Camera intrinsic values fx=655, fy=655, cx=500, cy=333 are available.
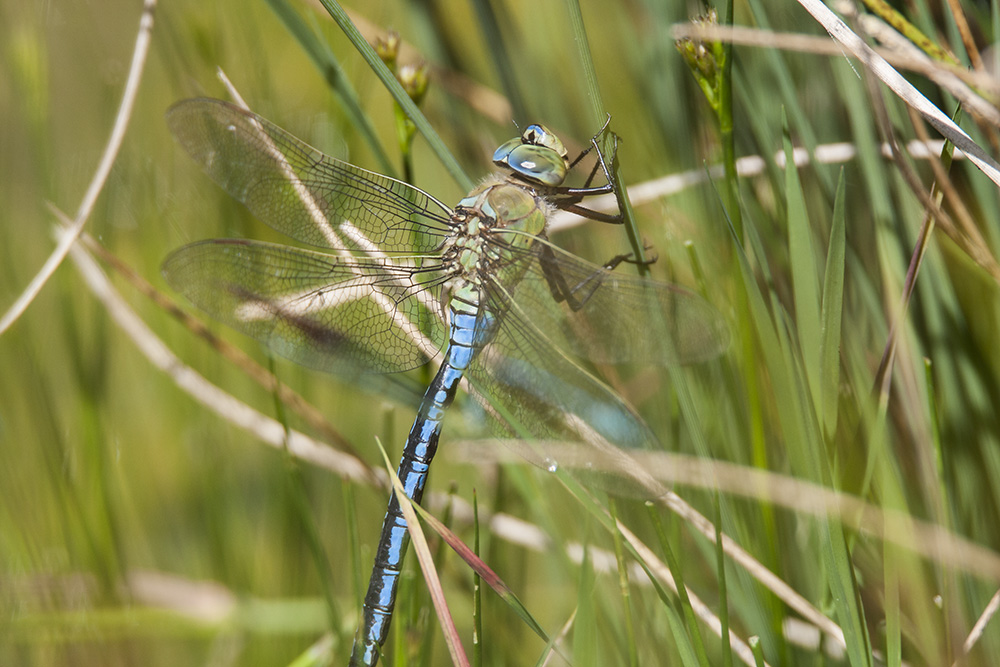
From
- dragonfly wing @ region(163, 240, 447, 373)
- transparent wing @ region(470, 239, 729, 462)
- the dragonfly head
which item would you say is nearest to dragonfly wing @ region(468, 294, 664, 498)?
transparent wing @ region(470, 239, 729, 462)

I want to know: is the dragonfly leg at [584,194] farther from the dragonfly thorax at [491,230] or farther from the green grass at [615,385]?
the green grass at [615,385]

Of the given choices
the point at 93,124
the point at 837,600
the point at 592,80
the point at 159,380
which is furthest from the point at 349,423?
the point at 93,124

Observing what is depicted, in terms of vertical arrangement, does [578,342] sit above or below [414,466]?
above

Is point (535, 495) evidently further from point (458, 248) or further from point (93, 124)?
point (93, 124)

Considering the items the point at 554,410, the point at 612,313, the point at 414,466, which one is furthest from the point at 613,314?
the point at 414,466

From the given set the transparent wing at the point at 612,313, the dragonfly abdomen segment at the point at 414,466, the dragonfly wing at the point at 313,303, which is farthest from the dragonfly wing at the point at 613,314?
the dragonfly wing at the point at 313,303

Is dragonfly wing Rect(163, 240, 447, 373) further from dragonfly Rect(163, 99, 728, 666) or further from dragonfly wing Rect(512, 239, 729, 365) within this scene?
dragonfly wing Rect(512, 239, 729, 365)

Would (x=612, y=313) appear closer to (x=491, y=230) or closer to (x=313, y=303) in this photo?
(x=491, y=230)
